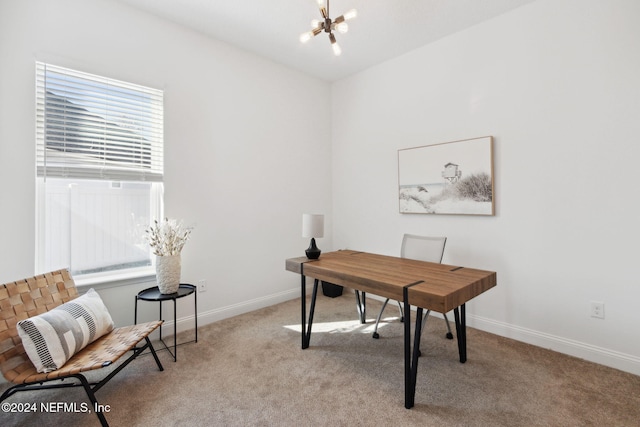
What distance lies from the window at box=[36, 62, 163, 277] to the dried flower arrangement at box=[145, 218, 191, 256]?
294 mm

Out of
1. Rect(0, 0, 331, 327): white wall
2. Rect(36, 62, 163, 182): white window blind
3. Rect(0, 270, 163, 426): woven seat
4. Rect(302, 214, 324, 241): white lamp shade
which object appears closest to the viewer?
Rect(0, 270, 163, 426): woven seat

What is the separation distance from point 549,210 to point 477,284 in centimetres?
121

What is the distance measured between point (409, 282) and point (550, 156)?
5.67 ft

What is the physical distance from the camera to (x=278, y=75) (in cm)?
371

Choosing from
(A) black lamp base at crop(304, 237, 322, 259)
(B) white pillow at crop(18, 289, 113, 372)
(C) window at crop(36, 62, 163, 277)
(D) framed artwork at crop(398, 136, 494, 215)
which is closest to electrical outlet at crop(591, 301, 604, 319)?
(D) framed artwork at crop(398, 136, 494, 215)

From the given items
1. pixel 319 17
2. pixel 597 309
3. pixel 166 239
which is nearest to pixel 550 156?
pixel 597 309

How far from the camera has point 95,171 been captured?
2.48 metres

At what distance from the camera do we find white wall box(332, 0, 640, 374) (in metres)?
2.21

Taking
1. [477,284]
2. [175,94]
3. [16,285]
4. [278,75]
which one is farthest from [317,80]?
[16,285]

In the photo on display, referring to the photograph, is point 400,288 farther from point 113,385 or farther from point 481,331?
point 113,385

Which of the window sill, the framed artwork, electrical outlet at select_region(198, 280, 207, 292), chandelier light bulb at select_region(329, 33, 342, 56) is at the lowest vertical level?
electrical outlet at select_region(198, 280, 207, 292)

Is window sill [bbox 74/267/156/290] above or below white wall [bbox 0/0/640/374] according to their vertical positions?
below

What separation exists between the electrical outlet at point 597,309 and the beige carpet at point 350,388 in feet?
1.20

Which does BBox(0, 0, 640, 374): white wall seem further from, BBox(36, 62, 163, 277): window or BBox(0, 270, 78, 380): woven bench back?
BBox(0, 270, 78, 380): woven bench back
